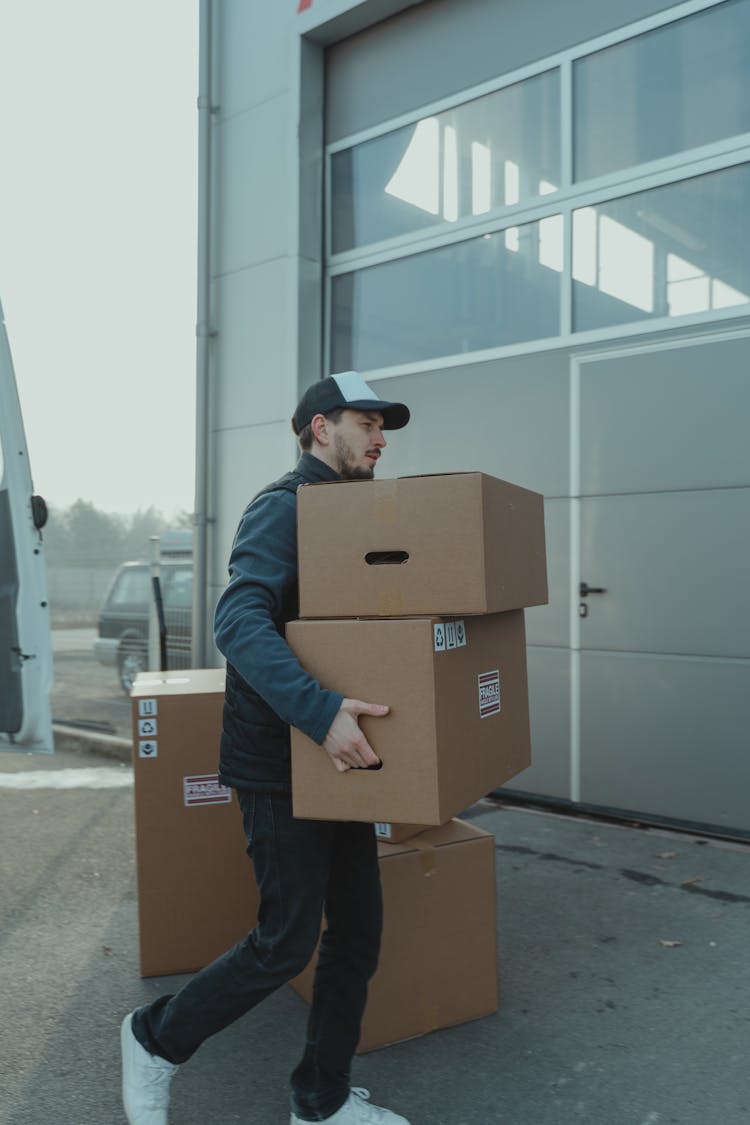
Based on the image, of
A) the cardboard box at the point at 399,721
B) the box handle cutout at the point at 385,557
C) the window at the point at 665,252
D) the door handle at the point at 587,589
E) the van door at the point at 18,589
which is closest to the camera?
the cardboard box at the point at 399,721

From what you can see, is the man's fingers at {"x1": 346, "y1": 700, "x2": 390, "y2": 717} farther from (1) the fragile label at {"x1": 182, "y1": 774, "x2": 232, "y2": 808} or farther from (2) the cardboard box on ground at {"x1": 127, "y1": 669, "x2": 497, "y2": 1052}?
(1) the fragile label at {"x1": 182, "y1": 774, "x2": 232, "y2": 808}

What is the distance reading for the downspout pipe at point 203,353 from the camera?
22.3ft

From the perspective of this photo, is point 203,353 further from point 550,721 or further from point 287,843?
point 287,843

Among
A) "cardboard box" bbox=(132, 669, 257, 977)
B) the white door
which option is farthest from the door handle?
"cardboard box" bbox=(132, 669, 257, 977)

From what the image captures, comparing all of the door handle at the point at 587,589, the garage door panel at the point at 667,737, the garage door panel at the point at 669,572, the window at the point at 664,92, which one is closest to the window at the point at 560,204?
the window at the point at 664,92

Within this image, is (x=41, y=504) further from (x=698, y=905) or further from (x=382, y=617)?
(x=698, y=905)

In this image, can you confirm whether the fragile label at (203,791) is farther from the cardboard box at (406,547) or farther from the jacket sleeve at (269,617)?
the cardboard box at (406,547)

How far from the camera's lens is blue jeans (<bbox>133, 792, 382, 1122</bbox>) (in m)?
1.99

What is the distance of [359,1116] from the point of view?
213 cm

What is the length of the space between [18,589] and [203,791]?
0.96m

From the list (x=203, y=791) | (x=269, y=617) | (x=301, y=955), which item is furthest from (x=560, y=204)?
(x=301, y=955)

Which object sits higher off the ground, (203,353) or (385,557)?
(203,353)

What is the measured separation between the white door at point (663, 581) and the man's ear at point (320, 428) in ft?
9.42

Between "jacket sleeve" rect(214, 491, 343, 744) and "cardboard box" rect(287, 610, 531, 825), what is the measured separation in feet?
0.21
